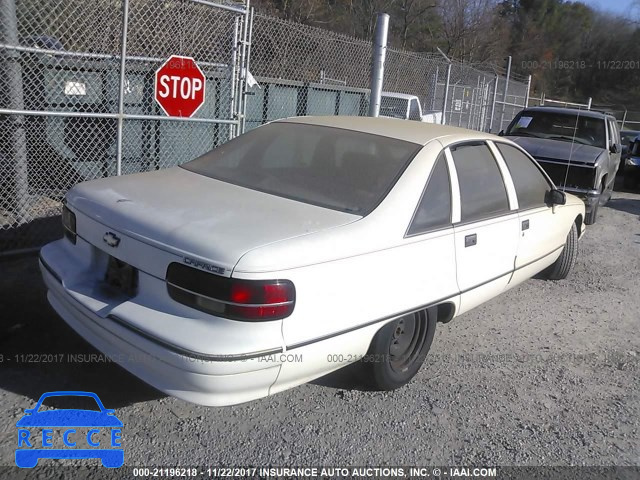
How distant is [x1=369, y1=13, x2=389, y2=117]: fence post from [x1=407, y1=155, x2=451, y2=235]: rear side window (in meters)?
3.68

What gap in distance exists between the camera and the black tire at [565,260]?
607 cm

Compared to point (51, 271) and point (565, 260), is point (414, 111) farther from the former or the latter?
point (51, 271)

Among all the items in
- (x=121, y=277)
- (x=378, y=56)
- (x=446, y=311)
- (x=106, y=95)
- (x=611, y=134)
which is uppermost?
(x=378, y=56)

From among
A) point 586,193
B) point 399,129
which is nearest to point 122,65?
point 399,129

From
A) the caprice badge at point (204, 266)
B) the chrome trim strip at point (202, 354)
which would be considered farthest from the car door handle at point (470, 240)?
the caprice badge at point (204, 266)

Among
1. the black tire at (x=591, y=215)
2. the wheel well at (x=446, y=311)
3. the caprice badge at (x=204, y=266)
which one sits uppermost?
the caprice badge at (x=204, y=266)

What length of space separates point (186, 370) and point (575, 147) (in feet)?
26.2

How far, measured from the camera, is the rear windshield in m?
3.49

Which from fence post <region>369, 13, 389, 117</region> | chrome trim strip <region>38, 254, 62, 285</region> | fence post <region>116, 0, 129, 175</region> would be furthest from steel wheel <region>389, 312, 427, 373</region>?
fence post <region>369, 13, 389, 117</region>

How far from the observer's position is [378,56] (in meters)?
7.15

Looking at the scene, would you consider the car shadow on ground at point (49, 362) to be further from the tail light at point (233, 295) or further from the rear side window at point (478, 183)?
the rear side window at point (478, 183)

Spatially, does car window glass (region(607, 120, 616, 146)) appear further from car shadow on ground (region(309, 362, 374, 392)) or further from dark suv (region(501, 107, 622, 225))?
car shadow on ground (region(309, 362, 374, 392))

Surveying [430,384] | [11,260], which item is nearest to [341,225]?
[430,384]

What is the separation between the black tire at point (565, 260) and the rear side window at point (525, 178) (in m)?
1.14
